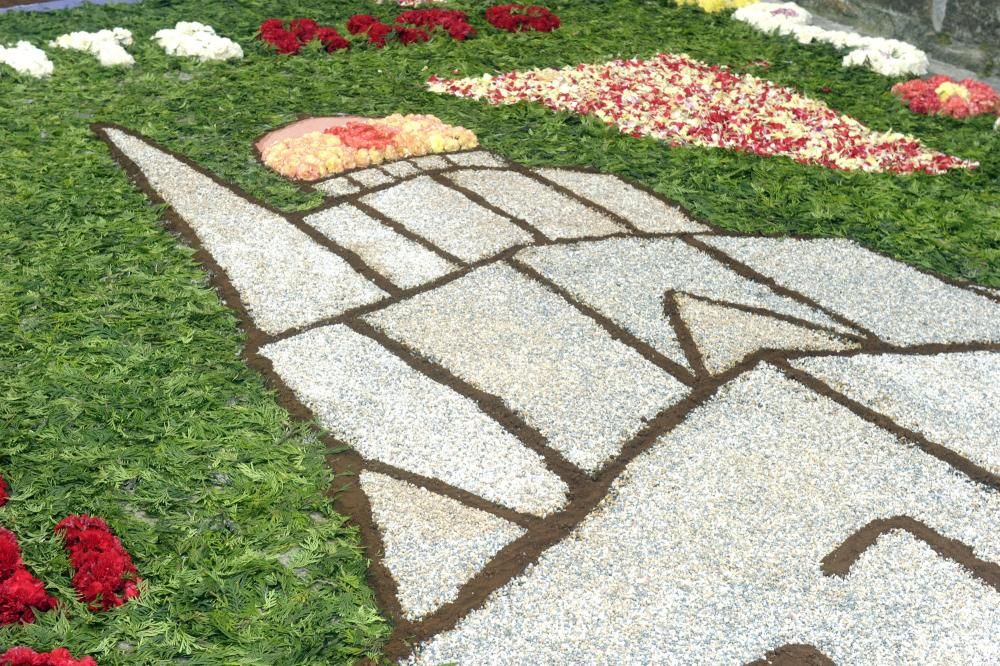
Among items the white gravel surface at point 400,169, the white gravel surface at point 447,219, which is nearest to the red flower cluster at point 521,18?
the white gravel surface at point 400,169

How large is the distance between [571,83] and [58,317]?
4.56 meters

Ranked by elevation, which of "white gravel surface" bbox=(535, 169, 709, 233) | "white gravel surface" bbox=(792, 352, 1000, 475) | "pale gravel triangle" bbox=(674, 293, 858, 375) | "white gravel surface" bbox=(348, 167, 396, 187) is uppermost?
"white gravel surface" bbox=(792, 352, 1000, 475)

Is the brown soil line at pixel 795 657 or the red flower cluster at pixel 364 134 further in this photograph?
the red flower cluster at pixel 364 134

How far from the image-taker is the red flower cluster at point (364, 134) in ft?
20.6

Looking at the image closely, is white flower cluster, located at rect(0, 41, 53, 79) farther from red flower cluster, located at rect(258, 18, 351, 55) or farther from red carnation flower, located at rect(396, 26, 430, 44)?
red carnation flower, located at rect(396, 26, 430, 44)

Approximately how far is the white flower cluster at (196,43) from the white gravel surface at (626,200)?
10.6 ft

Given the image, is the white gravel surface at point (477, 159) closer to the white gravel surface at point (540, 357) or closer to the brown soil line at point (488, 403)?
the white gravel surface at point (540, 357)

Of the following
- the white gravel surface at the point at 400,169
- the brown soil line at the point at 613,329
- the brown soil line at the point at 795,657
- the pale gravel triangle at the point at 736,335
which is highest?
the brown soil line at the point at 795,657

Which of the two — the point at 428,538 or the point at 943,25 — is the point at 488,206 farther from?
the point at 943,25

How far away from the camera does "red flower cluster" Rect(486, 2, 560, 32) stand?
9.31 m

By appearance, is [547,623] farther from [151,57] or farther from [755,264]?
[151,57]

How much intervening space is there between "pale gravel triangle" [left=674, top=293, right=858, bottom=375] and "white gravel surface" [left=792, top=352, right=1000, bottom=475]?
0.16m

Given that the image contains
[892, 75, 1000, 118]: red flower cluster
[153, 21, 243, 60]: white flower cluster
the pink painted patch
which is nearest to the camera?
the pink painted patch

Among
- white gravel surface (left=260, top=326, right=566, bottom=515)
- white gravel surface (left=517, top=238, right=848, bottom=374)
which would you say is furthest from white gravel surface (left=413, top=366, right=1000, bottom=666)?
white gravel surface (left=517, top=238, right=848, bottom=374)
